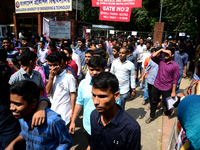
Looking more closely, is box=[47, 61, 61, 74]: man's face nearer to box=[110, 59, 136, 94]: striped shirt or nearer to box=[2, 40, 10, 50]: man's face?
box=[110, 59, 136, 94]: striped shirt

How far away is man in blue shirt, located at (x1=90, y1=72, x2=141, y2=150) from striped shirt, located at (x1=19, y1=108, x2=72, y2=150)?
31 centimetres

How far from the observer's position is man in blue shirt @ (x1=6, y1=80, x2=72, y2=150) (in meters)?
1.43

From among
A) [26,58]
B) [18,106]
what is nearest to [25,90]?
[18,106]

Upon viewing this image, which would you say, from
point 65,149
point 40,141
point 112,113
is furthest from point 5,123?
point 112,113

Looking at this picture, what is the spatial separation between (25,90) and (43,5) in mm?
15706

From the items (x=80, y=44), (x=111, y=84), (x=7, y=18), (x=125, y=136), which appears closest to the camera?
(x=125, y=136)

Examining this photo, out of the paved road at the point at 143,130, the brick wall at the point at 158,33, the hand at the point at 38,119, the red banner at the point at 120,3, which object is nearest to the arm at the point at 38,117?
the hand at the point at 38,119

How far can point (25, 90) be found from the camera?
4.74ft

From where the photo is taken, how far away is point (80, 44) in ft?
19.3

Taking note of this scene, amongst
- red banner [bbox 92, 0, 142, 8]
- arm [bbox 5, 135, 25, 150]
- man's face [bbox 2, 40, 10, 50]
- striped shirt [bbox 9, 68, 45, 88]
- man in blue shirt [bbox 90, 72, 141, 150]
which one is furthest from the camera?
red banner [bbox 92, 0, 142, 8]

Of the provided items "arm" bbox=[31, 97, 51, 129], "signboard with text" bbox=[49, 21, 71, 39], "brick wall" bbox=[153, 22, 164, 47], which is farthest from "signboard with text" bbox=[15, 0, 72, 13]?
"arm" bbox=[31, 97, 51, 129]

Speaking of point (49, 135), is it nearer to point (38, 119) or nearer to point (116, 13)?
point (38, 119)

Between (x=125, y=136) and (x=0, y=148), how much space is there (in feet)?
5.80

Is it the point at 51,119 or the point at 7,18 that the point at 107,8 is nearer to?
the point at 51,119
